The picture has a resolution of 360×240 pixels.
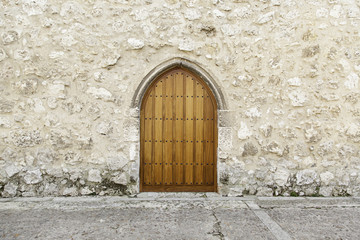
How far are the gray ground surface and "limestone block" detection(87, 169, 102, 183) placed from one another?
0.83 feet

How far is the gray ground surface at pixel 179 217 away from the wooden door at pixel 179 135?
27cm

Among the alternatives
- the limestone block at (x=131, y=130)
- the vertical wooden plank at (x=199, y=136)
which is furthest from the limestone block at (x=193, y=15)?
the limestone block at (x=131, y=130)

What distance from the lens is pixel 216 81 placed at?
3.38 meters

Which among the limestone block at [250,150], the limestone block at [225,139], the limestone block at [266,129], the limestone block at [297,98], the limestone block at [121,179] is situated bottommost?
the limestone block at [121,179]

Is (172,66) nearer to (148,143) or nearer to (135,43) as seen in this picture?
(135,43)

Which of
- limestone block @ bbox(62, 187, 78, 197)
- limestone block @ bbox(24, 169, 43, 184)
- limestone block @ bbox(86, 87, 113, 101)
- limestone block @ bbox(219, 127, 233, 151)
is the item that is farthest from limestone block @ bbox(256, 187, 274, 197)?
limestone block @ bbox(24, 169, 43, 184)

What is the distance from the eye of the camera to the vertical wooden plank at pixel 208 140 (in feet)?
11.6

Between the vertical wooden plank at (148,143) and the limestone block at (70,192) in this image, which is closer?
the limestone block at (70,192)

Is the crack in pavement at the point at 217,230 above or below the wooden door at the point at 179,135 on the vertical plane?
below

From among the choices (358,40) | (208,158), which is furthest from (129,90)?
(358,40)

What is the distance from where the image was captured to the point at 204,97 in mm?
3539

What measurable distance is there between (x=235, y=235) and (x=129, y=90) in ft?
7.69

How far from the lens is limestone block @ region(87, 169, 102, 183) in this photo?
330cm

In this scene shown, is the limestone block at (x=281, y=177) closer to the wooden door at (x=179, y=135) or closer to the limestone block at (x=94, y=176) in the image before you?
the wooden door at (x=179, y=135)
